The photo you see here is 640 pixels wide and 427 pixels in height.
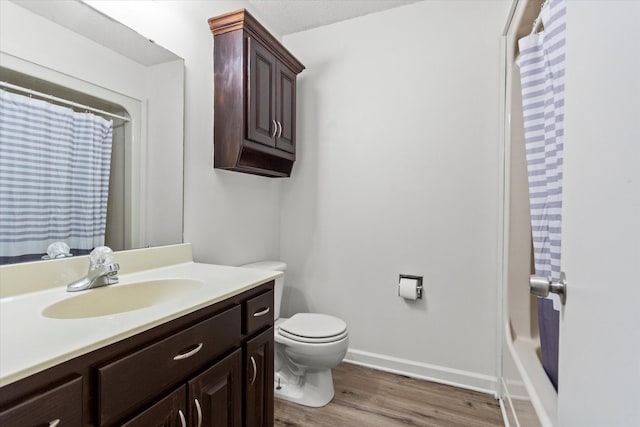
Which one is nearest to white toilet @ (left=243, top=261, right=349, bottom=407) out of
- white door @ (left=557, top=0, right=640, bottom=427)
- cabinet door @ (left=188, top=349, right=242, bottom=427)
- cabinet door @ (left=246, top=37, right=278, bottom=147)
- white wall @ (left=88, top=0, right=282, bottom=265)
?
white wall @ (left=88, top=0, right=282, bottom=265)

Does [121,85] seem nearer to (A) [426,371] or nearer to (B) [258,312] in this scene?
(B) [258,312]

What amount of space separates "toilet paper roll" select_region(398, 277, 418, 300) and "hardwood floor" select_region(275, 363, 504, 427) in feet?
1.83

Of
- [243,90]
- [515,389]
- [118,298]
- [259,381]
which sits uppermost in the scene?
[243,90]

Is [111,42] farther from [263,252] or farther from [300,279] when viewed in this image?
[300,279]

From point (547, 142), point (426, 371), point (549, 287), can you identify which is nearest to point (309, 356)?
point (426, 371)


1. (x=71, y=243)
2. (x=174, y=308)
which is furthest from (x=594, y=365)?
(x=71, y=243)

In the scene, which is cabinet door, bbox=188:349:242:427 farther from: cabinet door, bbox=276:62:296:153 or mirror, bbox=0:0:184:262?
cabinet door, bbox=276:62:296:153

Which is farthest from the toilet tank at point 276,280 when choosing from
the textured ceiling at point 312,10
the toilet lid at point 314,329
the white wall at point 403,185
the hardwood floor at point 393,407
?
the textured ceiling at point 312,10

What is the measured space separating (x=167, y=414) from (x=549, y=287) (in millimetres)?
1038

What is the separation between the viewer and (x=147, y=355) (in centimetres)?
83

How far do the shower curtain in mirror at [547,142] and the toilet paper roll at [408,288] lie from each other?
80 centimetres

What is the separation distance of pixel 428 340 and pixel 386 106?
5.35 feet

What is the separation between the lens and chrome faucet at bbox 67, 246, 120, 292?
1.10 m

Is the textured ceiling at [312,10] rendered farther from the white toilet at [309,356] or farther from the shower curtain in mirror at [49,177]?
the white toilet at [309,356]
